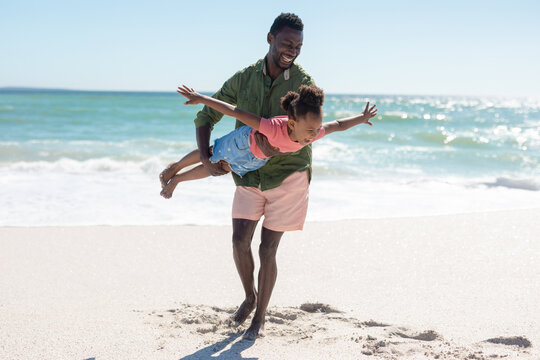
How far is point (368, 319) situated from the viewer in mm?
3656

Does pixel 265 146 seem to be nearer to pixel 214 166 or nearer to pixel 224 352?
pixel 214 166

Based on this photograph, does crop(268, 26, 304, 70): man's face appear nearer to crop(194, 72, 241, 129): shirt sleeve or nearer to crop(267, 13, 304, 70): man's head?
crop(267, 13, 304, 70): man's head

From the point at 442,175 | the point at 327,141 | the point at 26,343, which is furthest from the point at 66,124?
the point at 26,343

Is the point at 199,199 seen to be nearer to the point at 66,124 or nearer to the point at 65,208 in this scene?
the point at 65,208

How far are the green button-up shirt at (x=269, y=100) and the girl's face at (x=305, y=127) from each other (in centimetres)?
29

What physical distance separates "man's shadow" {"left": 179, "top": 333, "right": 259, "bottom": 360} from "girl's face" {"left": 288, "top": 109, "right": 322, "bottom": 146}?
1.19 metres

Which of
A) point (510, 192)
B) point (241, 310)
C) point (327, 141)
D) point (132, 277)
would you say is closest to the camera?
point (241, 310)

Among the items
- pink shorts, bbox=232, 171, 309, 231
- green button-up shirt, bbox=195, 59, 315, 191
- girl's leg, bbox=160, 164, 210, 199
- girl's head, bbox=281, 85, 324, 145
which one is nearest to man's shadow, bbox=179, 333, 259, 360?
pink shorts, bbox=232, 171, 309, 231

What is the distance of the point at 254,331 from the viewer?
10.7 ft

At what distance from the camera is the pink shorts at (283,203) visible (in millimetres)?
3223

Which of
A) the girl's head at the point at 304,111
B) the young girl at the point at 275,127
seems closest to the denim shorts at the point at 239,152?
the young girl at the point at 275,127

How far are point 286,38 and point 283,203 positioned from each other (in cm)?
93

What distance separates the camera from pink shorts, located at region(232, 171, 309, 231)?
3223 mm

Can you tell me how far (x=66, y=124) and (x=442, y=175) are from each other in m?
15.2
